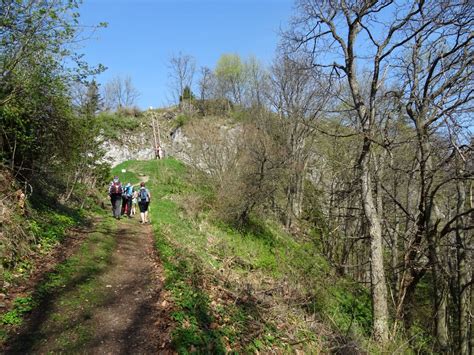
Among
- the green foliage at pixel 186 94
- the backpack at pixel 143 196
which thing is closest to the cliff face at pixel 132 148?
the green foliage at pixel 186 94

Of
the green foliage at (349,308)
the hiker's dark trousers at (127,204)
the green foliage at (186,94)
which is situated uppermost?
the green foliage at (186,94)

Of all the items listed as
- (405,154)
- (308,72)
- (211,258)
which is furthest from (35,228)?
(405,154)

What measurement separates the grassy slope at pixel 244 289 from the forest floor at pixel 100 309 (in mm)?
405

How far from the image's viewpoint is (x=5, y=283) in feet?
20.4

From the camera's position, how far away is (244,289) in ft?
27.6

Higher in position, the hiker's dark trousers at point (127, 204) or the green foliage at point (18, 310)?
the hiker's dark trousers at point (127, 204)

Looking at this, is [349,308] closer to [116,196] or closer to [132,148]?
[116,196]

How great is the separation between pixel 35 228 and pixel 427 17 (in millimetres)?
11071

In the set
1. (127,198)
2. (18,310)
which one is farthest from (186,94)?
(18,310)

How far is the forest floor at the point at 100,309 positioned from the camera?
5.08 m

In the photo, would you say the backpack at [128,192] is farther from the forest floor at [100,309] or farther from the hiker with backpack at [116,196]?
the forest floor at [100,309]

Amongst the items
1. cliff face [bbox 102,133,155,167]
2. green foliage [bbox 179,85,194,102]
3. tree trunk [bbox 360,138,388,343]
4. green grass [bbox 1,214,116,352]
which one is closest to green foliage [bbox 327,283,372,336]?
tree trunk [bbox 360,138,388,343]

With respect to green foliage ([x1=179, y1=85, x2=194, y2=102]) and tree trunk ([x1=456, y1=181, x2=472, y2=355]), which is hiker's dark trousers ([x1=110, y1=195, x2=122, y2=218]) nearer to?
tree trunk ([x1=456, y1=181, x2=472, y2=355])

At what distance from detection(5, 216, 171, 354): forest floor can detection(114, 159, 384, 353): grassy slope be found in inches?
15.9
